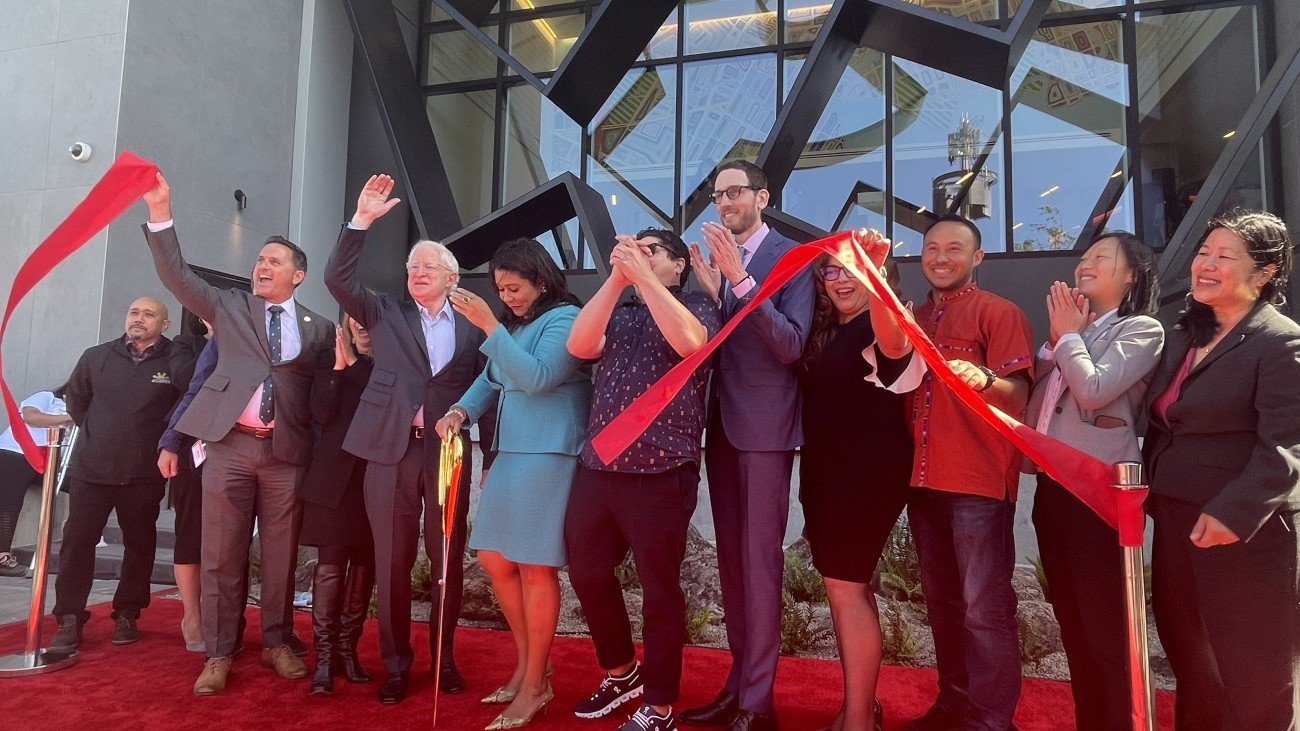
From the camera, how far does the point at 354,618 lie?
317 centimetres

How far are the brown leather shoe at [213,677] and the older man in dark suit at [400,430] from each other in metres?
0.72

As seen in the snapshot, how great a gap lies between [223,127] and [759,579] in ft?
25.8

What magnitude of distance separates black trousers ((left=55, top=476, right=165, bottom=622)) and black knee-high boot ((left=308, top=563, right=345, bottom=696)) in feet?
4.66

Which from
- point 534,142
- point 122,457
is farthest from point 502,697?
point 534,142

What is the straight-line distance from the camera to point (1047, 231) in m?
7.89

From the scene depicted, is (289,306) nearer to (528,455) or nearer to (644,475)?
(528,455)

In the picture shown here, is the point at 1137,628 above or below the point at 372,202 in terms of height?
below

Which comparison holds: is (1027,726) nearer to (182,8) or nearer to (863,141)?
(863,141)

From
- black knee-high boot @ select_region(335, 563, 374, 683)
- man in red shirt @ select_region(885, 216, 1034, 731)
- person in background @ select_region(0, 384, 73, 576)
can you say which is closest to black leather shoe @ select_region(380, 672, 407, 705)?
black knee-high boot @ select_region(335, 563, 374, 683)

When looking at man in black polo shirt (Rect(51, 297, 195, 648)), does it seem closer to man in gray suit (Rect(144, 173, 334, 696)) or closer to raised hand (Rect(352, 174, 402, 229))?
man in gray suit (Rect(144, 173, 334, 696))

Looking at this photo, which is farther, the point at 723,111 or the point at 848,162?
the point at 723,111

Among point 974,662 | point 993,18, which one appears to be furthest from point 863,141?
point 974,662

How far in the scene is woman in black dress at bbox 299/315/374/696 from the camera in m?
3.11

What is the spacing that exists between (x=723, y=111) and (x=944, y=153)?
266 cm
